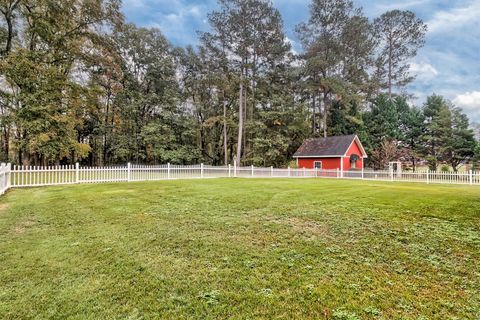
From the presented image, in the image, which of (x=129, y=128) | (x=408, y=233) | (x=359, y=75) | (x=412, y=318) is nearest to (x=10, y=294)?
(x=412, y=318)

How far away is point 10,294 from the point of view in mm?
2623

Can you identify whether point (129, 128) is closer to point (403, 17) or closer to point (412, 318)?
point (412, 318)

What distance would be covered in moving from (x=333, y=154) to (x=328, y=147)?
4.23 feet

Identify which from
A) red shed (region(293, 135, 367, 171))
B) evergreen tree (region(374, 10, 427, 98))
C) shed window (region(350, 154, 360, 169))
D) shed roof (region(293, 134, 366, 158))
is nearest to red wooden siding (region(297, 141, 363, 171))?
red shed (region(293, 135, 367, 171))

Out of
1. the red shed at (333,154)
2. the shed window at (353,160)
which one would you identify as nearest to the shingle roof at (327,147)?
the red shed at (333,154)

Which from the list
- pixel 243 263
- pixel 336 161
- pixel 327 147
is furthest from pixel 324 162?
pixel 243 263

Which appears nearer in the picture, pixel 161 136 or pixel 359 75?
pixel 161 136

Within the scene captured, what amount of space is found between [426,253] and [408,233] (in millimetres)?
761

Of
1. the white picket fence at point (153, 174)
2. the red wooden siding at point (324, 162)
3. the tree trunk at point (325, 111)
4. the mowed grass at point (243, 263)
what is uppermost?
the tree trunk at point (325, 111)

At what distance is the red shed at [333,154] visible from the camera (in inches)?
896

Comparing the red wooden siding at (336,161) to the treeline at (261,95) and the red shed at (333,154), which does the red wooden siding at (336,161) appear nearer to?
the red shed at (333,154)

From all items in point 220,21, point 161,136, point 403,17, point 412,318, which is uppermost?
point 403,17

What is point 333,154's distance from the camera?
22.9m

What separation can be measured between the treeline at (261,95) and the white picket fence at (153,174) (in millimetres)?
6174
